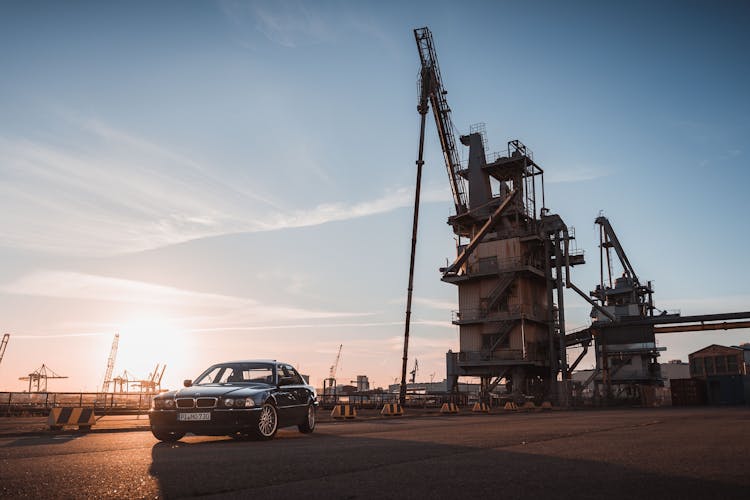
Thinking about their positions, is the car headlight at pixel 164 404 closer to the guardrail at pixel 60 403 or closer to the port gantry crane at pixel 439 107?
the guardrail at pixel 60 403

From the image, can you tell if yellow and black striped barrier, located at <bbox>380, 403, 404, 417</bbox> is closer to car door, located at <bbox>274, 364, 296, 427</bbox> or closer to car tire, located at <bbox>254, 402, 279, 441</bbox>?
car door, located at <bbox>274, 364, 296, 427</bbox>

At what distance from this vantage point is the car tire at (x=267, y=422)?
10.6m

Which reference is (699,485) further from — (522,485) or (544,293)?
(544,293)

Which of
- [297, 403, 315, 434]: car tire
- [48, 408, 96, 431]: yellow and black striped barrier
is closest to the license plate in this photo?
[297, 403, 315, 434]: car tire

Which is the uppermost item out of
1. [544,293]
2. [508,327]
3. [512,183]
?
[512,183]

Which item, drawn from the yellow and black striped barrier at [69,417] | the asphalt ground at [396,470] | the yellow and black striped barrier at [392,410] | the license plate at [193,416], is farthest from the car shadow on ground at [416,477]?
the yellow and black striped barrier at [392,410]

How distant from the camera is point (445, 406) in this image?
30.3 metres

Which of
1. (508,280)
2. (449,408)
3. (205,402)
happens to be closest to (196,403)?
(205,402)

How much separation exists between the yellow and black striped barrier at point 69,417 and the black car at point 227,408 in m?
4.31

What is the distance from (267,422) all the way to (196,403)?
1307 millimetres

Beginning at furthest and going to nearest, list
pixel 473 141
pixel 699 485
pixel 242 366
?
pixel 473 141
pixel 242 366
pixel 699 485

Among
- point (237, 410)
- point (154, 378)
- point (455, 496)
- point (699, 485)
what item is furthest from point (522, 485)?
point (154, 378)

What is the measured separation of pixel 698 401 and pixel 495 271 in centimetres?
1914

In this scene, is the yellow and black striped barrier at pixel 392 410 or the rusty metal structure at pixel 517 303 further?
the rusty metal structure at pixel 517 303
